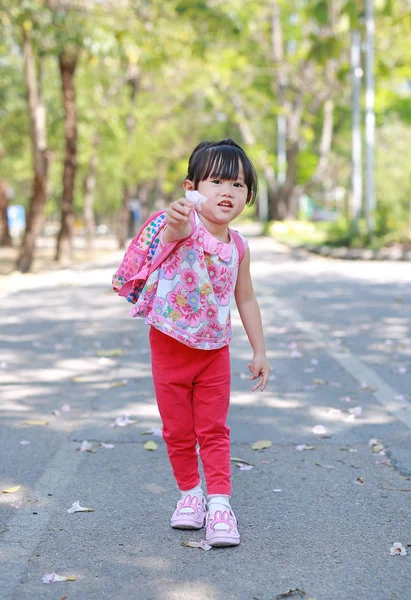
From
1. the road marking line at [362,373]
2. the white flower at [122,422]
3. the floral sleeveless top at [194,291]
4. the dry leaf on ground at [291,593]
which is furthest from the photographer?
the road marking line at [362,373]

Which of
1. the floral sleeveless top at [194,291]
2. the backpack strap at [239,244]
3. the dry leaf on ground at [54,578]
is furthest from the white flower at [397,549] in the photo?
Result: the backpack strap at [239,244]

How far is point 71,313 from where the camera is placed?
11812mm

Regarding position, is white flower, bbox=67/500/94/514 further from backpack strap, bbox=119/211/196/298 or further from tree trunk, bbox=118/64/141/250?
tree trunk, bbox=118/64/141/250

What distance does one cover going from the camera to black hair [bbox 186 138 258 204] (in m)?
3.53

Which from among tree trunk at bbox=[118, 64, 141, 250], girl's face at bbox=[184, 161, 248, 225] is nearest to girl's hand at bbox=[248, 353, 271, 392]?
girl's face at bbox=[184, 161, 248, 225]

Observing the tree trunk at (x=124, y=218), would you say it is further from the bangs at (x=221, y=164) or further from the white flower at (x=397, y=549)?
the white flower at (x=397, y=549)

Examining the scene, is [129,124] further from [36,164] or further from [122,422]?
[122,422]

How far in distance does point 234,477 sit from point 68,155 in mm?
19190

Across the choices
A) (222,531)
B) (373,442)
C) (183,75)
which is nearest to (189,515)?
(222,531)

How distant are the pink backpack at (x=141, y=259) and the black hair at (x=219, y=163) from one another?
0.70 feet

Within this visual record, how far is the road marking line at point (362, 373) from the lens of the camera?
588 centimetres

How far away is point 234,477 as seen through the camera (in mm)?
4461

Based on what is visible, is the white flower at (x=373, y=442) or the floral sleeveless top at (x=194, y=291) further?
the white flower at (x=373, y=442)

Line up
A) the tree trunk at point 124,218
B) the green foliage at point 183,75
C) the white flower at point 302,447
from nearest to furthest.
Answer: the white flower at point 302,447 < the green foliage at point 183,75 < the tree trunk at point 124,218
